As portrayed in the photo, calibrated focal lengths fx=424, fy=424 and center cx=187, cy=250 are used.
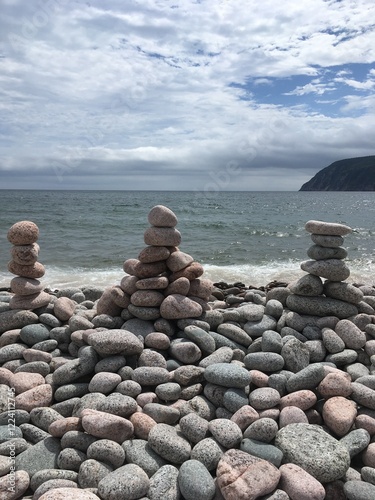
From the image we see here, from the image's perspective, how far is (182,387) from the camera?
4992 mm

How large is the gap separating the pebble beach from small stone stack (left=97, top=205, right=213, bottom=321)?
0.07 ft

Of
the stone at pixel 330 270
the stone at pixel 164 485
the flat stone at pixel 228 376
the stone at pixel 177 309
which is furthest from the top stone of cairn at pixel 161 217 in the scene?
the stone at pixel 164 485

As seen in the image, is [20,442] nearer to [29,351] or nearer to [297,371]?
[29,351]

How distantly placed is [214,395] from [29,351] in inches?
102

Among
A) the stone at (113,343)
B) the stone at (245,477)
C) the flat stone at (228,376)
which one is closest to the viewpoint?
the stone at (245,477)

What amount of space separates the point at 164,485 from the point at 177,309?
2842 millimetres

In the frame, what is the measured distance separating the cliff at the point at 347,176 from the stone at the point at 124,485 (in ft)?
537

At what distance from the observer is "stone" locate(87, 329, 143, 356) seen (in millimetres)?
5180

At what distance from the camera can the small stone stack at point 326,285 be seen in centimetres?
656

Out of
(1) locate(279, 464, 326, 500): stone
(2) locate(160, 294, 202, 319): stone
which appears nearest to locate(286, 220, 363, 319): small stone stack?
(2) locate(160, 294, 202, 319): stone

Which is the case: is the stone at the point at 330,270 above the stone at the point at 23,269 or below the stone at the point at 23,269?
above

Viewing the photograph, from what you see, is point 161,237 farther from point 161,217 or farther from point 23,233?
point 23,233

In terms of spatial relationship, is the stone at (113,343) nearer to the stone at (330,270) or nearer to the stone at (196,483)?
the stone at (196,483)

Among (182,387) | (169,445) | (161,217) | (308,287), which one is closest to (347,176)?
(308,287)
